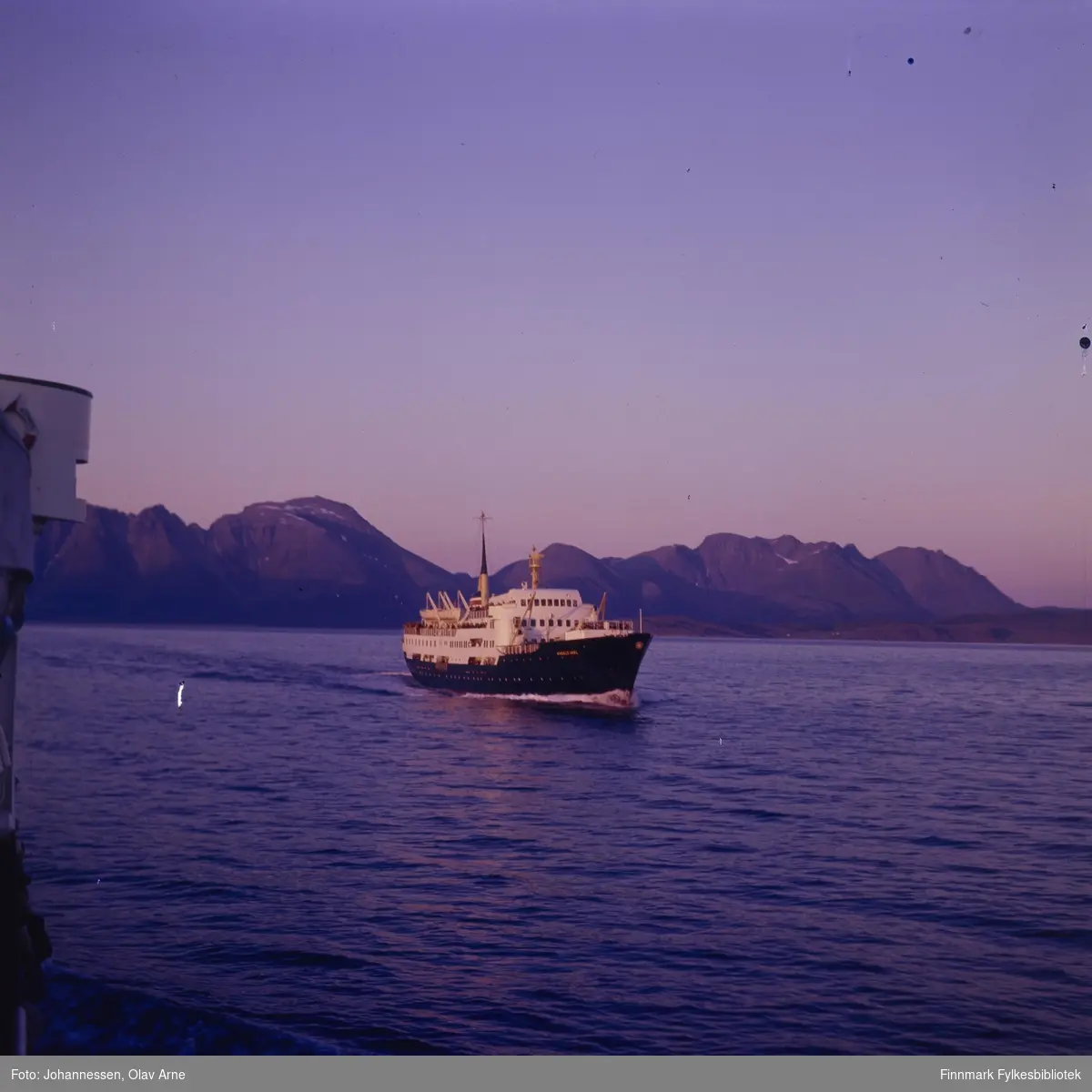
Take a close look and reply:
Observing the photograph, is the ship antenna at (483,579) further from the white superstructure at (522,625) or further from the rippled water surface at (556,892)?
the rippled water surface at (556,892)

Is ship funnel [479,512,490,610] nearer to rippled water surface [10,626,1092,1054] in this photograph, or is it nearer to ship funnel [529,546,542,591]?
ship funnel [529,546,542,591]

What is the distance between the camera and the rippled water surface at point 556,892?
14.5 m

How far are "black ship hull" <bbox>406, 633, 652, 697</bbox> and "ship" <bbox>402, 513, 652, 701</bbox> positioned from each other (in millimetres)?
56

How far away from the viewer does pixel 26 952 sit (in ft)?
27.8

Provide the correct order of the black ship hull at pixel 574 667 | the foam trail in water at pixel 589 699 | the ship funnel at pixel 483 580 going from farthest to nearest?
the ship funnel at pixel 483 580 → the foam trail in water at pixel 589 699 → the black ship hull at pixel 574 667

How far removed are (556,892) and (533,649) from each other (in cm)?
4772

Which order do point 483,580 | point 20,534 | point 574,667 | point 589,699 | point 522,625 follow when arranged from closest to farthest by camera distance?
point 20,534 → point 574,667 → point 589,699 → point 522,625 → point 483,580

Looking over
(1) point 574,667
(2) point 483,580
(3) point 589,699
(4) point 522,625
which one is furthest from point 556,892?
(2) point 483,580

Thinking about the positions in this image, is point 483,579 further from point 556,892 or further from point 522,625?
point 556,892

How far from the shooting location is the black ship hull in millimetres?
66062

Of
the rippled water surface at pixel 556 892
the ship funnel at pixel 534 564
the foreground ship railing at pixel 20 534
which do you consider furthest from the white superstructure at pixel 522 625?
the foreground ship railing at pixel 20 534

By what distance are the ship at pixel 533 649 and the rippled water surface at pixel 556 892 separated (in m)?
13.5

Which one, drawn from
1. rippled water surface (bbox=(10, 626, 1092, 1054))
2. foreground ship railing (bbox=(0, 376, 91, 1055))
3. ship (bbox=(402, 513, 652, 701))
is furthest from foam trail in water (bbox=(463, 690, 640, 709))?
foreground ship railing (bbox=(0, 376, 91, 1055))

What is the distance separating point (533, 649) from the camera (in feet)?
229
